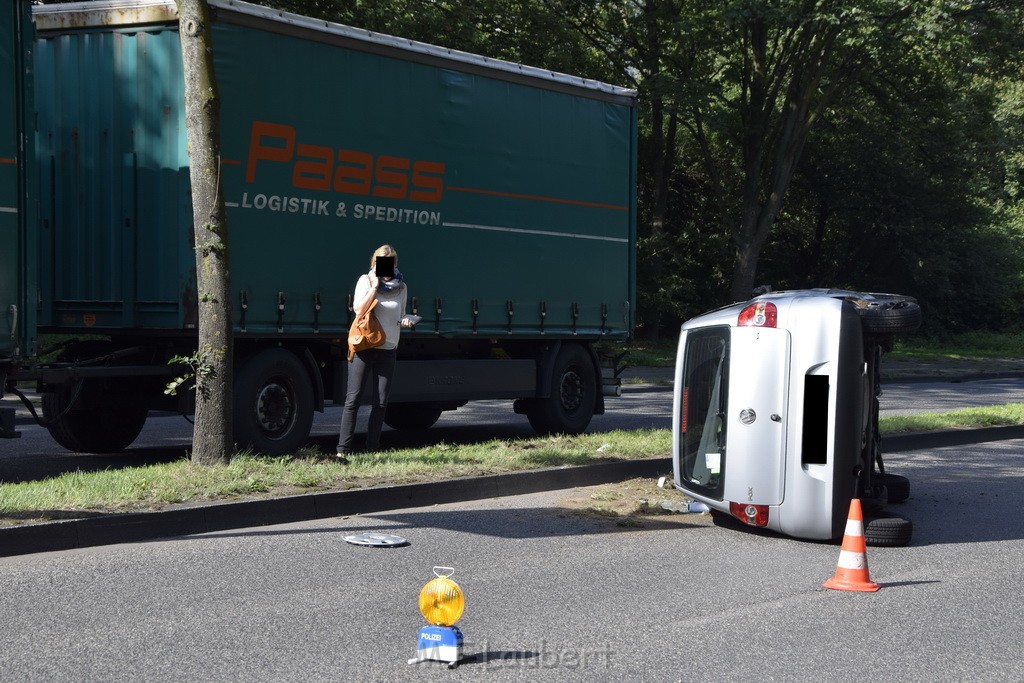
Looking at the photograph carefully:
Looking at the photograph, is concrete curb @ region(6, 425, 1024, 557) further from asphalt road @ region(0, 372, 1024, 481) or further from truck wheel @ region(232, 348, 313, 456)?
asphalt road @ region(0, 372, 1024, 481)

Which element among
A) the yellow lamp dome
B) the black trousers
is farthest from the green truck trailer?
the yellow lamp dome

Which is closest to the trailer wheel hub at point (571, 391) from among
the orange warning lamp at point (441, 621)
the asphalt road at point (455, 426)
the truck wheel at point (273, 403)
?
the asphalt road at point (455, 426)

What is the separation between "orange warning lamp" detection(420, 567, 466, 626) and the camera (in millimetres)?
4816

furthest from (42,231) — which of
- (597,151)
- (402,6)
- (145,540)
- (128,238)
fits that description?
(402,6)

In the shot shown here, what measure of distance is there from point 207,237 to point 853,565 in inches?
211

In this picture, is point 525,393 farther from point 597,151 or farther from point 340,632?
point 340,632

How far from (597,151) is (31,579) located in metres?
9.41

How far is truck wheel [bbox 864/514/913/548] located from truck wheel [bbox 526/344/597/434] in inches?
242

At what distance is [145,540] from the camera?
7766 mm

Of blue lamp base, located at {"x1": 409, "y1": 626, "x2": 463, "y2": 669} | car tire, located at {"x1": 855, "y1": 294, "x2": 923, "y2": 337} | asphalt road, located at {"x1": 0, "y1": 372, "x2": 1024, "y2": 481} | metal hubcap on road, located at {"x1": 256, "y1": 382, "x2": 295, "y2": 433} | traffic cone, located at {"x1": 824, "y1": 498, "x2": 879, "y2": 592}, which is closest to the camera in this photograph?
blue lamp base, located at {"x1": 409, "y1": 626, "x2": 463, "y2": 669}

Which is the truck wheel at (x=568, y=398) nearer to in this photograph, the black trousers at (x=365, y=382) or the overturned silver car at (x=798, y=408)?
the black trousers at (x=365, y=382)

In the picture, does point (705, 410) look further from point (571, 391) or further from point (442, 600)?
point (571, 391)

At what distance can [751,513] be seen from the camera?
8305 millimetres

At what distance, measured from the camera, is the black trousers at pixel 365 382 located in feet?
34.7
